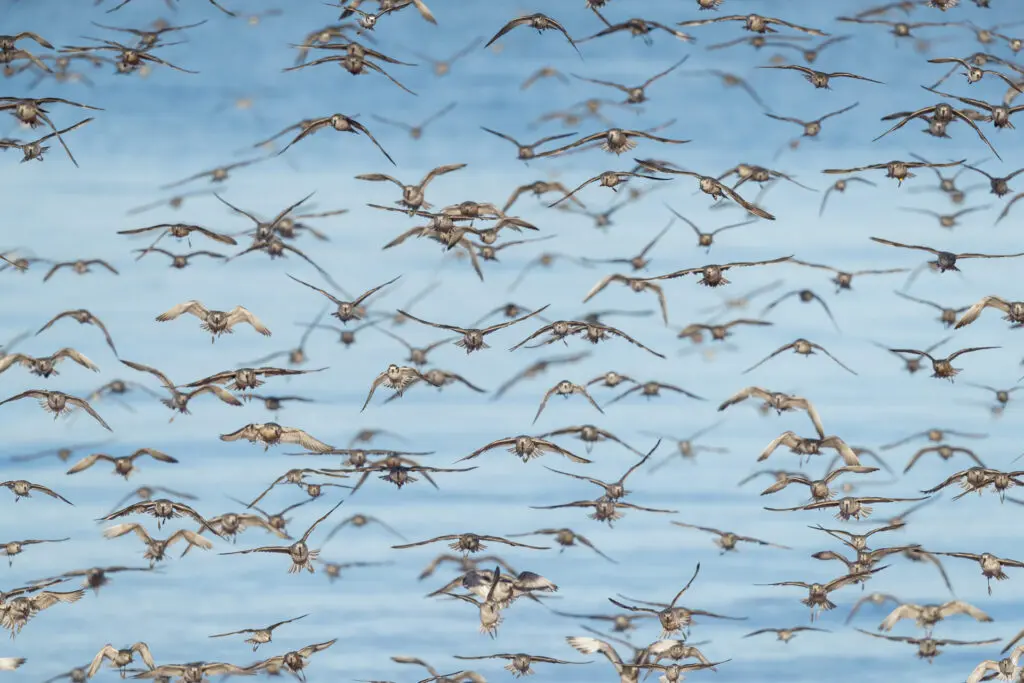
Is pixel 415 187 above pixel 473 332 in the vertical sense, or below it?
above

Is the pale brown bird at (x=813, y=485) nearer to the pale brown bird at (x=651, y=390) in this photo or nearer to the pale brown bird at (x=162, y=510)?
the pale brown bird at (x=651, y=390)

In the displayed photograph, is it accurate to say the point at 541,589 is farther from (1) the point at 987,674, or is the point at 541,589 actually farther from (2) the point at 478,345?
(1) the point at 987,674

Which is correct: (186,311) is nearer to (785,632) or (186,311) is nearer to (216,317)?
(216,317)

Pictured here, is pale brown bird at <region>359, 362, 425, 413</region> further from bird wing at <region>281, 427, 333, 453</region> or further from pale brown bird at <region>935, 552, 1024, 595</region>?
pale brown bird at <region>935, 552, 1024, 595</region>

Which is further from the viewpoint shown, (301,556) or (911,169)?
(911,169)

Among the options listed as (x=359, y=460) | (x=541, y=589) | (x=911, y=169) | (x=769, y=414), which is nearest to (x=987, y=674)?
(x=769, y=414)

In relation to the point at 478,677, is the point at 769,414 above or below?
above

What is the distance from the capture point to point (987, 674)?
1353 centimetres

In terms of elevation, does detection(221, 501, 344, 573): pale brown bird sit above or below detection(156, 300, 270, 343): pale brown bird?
below

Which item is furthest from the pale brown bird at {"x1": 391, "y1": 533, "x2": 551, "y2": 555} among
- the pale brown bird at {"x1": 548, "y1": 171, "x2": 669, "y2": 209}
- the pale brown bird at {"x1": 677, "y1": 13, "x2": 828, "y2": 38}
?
the pale brown bird at {"x1": 677, "y1": 13, "x2": 828, "y2": 38}

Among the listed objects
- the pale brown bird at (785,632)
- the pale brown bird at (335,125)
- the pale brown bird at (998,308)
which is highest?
the pale brown bird at (335,125)

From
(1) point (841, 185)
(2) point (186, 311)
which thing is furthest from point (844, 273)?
(2) point (186, 311)

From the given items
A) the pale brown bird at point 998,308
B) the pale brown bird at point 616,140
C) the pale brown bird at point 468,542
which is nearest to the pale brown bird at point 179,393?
the pale brown bird at point 468,542

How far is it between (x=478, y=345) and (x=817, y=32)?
5560mm
